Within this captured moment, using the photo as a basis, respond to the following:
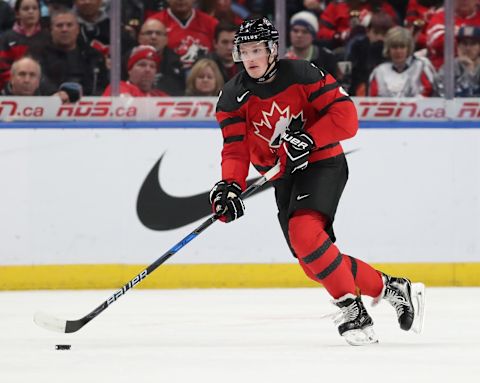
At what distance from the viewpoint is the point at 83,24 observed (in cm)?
676

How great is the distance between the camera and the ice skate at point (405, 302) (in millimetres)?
4801

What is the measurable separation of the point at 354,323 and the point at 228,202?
0.58 metres

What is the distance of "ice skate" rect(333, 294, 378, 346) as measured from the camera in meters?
4.54

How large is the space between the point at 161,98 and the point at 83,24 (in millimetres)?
529

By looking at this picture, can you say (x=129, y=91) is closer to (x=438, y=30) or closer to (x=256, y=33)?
(x=438, y=30)

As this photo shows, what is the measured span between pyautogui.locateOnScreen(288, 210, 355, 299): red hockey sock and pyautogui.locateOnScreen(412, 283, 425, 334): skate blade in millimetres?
329

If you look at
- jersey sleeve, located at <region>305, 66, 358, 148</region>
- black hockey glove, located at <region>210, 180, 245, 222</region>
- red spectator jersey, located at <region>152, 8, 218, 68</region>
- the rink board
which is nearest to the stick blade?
black hockey glove, located at <region>210, 180, 245, 222</region>

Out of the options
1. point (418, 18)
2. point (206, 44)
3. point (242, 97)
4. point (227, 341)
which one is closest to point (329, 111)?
point (242, 97)

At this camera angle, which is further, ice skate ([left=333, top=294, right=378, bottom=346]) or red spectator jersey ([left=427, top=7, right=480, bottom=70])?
red spectator jersey ([left=427, top=7, right=480, bottom=70])

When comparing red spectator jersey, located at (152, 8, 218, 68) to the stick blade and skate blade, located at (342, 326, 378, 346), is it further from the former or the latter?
skate blade, located at (342, 326, 378, 346)

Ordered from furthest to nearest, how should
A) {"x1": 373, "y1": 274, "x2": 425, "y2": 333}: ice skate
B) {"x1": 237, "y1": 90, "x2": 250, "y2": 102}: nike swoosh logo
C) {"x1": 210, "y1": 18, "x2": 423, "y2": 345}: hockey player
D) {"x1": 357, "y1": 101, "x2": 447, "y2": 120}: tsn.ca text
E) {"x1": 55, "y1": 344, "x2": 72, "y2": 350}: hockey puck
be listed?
{"x1": 357, "y1": 101, "x2": 447, "y2": 120}: tsn.ca text
{"x1": 373, "y1": 274, "x2": 425, "y2": 333}: ice skate
{"x1": 237, "y1": 90, "x2": 250, "y2": 102}: nike swoosh logo
{"x1": 210, "y1": 18, "x2": 423, "y2": 345}: hockey player
{"x1": 55, "y1": 344, "x2": 72, "y2": 350}: hockey puck

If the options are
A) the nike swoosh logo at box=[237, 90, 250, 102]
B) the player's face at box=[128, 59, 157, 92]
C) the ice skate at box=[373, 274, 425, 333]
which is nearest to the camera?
the nike swoosh logo at box=[237, 90, 250, 102]

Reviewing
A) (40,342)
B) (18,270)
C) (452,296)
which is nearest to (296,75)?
(40,342)

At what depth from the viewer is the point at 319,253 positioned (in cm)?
457
